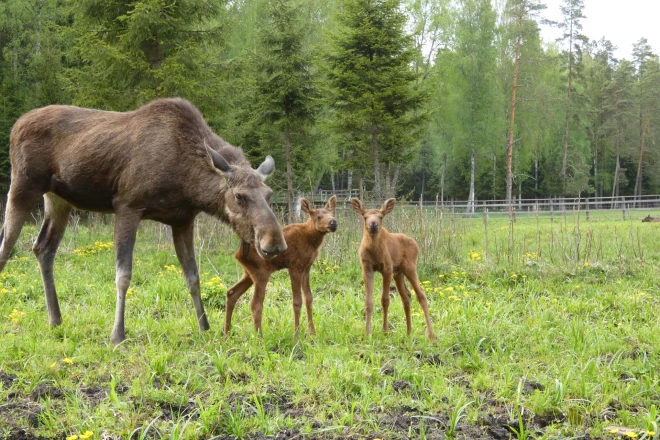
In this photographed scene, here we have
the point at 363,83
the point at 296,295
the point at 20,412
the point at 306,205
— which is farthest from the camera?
the point at 363,83

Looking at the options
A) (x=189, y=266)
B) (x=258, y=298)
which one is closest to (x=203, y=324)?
(x=189, y=266)

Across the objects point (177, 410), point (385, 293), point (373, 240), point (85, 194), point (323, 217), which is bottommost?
point (177, 410)

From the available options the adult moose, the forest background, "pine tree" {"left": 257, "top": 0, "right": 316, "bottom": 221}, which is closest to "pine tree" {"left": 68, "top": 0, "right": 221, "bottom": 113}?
the forest background

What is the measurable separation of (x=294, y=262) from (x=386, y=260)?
966 millimetres

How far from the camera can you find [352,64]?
69.1 ft

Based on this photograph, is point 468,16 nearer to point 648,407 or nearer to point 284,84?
point 284,84

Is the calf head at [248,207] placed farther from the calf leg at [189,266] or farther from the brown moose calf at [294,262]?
the calf leg at [189,266]

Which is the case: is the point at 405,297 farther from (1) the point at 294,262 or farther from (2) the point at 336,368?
(2) the point at 336,368

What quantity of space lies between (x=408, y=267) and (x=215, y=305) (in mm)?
2773

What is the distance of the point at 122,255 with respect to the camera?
536cm

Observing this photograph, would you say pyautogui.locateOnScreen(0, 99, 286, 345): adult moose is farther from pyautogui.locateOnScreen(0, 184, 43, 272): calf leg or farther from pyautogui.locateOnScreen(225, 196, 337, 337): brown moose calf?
pyautogui.locateOnScreen(225, 196, 337, 337): brown moose calf

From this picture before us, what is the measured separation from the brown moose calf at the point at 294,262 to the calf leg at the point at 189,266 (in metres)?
0.38

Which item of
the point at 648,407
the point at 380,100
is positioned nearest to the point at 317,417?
the point at 648,407

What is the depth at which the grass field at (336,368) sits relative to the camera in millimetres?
3564
